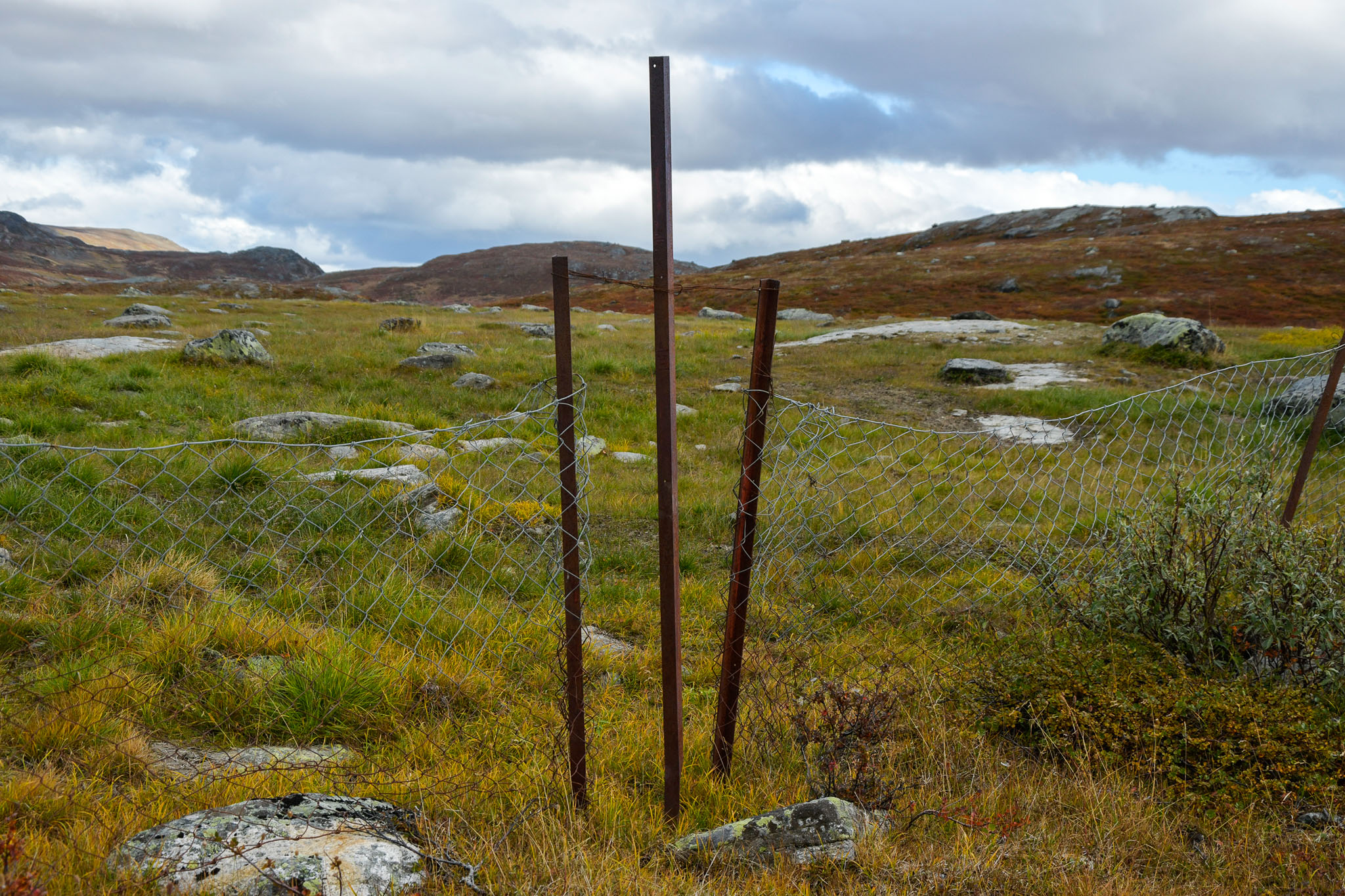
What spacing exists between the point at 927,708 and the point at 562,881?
6.88ft

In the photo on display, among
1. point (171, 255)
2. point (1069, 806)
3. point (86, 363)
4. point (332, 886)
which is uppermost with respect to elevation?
point (171, 255)

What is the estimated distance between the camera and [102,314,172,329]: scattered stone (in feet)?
57.7

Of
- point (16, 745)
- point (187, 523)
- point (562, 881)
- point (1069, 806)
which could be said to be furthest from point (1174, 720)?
point (187, 523)

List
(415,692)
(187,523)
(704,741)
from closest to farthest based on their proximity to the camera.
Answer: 1. (704,741)
2. (415,692)
3. (187,523)

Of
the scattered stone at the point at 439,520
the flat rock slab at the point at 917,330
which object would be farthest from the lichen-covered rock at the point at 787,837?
the flat rock slab at the point at 917,330

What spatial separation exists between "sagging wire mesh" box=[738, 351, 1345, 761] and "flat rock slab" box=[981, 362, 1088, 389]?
13.2 feet

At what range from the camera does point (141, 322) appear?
18359 mm

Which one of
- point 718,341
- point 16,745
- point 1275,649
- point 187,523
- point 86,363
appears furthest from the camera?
point 718,341

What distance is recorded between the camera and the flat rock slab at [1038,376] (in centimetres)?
1382

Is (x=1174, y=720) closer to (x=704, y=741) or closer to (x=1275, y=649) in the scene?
(x=1275, y=649)

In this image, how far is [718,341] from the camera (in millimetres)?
19453

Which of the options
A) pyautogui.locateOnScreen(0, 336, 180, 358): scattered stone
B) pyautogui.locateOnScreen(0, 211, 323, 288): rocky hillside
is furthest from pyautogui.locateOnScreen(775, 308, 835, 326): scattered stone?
pyautogui.locateOnScreen(0, 211, 323, 288): rocky hillside

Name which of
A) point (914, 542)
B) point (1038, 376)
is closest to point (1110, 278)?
point (1038, 376)

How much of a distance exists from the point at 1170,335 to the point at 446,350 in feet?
48.2
